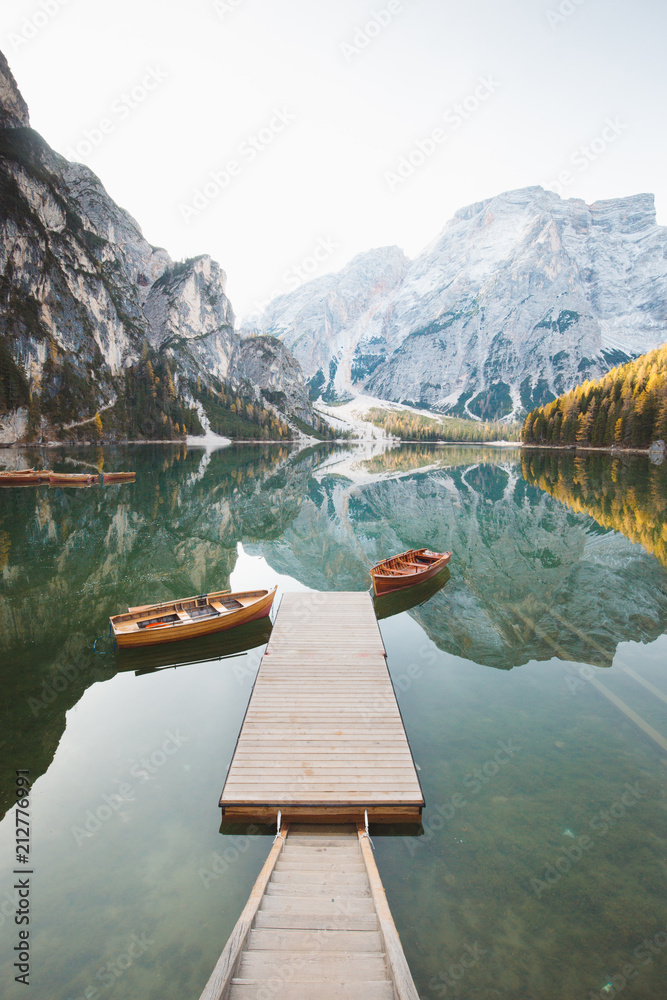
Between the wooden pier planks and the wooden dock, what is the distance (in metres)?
0.03

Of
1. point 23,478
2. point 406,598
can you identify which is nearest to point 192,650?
point 406,598

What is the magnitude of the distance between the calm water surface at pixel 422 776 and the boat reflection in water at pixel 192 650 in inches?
4.7

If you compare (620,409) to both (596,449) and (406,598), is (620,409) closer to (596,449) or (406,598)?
(596,449)

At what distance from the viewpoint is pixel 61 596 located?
931 inches

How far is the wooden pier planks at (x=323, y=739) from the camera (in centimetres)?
980

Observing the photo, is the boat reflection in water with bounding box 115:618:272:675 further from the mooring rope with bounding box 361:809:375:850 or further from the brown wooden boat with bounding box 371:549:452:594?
the mooring rope with bounding box 361:809:375:850

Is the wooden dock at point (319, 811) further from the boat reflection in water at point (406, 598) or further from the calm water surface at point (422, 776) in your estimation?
the boat reflection in water at point (406, 598)

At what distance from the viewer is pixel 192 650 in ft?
62.5

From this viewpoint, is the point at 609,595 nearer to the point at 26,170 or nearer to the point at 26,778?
the point at 26,778

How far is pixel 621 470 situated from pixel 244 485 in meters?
62.8

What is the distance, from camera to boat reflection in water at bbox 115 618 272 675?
1788cm

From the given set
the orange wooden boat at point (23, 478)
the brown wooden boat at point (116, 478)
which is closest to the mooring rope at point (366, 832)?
the brown wooden boat at point (116, 478)

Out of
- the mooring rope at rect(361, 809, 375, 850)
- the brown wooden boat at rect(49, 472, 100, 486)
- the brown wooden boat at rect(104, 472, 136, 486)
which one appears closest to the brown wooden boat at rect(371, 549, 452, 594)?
the mooring rope at rect(361, 809, 375, 850)

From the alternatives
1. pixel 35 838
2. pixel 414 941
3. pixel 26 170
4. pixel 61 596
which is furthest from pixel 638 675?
pixel 26 170
